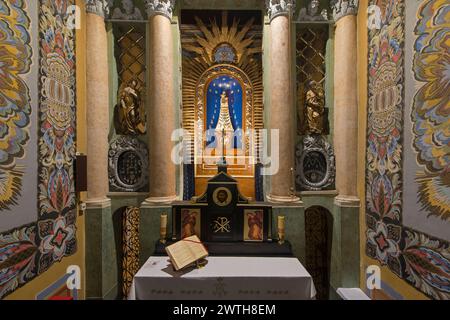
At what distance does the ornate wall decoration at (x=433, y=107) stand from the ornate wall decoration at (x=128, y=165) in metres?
4.20

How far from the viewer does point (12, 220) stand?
8.07 ft

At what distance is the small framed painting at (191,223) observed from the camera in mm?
3596

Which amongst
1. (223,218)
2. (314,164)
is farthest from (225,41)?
(223,218)

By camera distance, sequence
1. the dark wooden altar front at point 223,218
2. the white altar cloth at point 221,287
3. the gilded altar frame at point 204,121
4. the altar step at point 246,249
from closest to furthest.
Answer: the white altar cloth at point 221,287
the altar step at point 246,249
the dark wooden altar front at point 223,218
the gilded altar frame at point 204,121

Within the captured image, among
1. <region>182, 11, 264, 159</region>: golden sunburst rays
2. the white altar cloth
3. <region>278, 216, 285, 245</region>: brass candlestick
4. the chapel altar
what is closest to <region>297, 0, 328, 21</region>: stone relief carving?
the chapel altar

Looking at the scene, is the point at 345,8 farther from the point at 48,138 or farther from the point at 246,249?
the point at 48,138

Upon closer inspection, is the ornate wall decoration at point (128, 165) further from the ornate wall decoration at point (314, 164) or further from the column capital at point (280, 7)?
the column capital at point (280, 7)

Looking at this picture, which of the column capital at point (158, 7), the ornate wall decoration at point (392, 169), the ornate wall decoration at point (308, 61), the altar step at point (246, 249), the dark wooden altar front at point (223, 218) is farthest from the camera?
the ornate wall decoration at point (308, 61)

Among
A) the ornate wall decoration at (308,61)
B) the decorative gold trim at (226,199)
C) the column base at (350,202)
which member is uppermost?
the ornate wall decoration at (308,61)

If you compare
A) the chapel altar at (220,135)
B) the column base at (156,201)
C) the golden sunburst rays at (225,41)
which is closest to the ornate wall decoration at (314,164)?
the chapel altar at (220,135)

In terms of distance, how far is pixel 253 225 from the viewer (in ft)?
11.7

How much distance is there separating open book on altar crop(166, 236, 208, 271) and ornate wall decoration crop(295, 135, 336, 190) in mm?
2214

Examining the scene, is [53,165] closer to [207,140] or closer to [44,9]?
[44,9]
